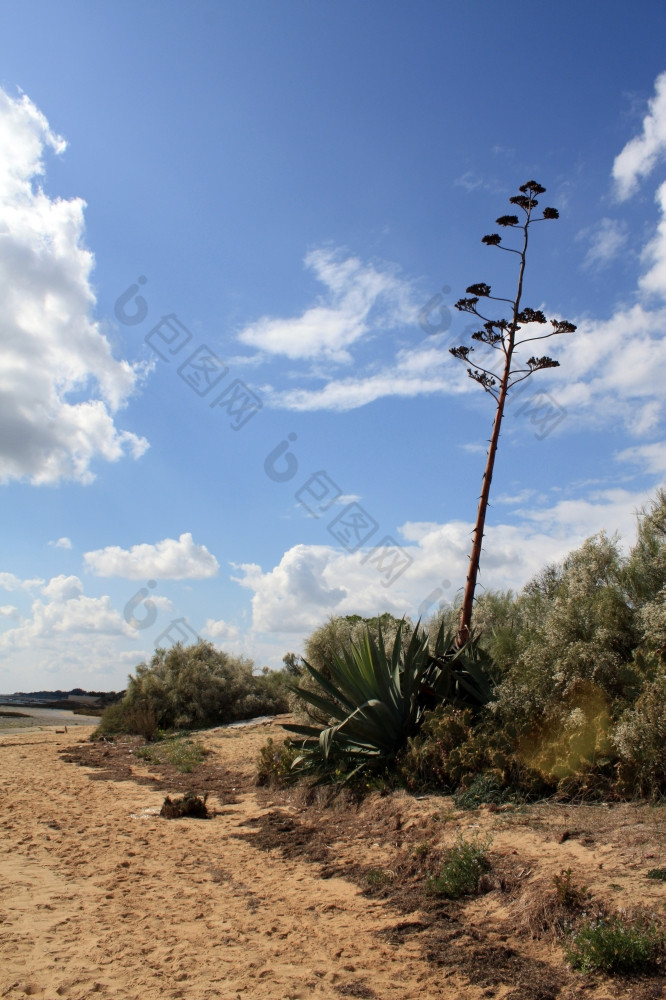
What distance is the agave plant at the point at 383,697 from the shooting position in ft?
29.6

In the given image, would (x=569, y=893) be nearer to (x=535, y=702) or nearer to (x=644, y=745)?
(x=644, y=745)

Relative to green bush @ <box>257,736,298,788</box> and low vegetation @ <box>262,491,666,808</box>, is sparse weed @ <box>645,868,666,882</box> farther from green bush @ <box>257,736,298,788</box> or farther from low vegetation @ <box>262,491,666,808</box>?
green bush @ <box>257,736,298,788</box>

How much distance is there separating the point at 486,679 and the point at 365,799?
2188 millimetres

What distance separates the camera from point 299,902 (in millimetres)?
5582

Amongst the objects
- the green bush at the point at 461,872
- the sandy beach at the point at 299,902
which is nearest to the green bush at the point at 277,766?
the sandy beach at the point at 299,902

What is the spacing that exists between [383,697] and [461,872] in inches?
156

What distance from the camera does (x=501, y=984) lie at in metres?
3.96

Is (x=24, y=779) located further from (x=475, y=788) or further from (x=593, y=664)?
(x=593, y=664)

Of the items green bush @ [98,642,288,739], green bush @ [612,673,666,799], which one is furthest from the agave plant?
green bush @ [98,642,288,739]

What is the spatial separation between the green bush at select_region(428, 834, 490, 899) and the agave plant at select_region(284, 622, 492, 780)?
311 cm

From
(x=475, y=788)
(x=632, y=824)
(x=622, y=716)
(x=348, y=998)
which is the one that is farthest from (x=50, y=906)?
(x=622, y=716)

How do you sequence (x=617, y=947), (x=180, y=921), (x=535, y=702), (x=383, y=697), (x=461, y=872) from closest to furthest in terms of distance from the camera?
(x=617, y=947)
(x=180, y=921)
(x=461, y=872)
(x=535, y=702)
(x=383, y=697)

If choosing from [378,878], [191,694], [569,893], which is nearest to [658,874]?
[569,893]

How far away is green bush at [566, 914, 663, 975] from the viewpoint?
148 inches
